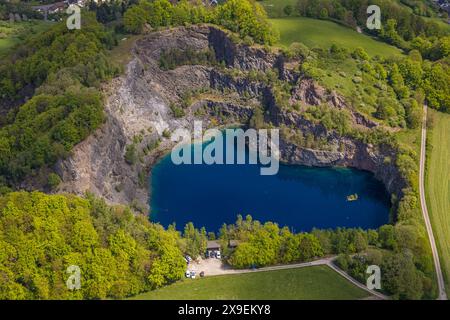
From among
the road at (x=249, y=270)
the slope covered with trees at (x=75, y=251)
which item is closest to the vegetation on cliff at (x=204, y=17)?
the slope covered with trees at (x=75, y=251)

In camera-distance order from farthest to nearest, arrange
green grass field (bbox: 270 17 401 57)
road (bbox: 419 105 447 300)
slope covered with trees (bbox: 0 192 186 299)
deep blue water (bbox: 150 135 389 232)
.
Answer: green grass field (bbox: 270 17 401 57) < deep blue water (bbox: 150 135 389 232) < road (bbox: 419 105 447 300) < slope covered with trees (bbox: 0 192 186 299)

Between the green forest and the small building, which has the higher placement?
the green forest

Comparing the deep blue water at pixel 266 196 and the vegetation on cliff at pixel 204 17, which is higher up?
the vegetation on cliff at pixel 204 17

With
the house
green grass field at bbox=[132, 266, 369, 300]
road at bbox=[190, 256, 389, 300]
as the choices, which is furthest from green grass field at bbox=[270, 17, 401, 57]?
green grass field at bbox=[132, 266, 369, 300]

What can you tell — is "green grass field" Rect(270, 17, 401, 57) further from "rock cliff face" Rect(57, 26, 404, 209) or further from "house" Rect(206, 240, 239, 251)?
"house" Rect(206, 240, 239, 251)

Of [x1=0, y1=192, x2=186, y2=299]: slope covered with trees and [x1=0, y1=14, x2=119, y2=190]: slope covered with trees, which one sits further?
[x1=0, y1=14, x2=119, y2=190]: slope covered with trees

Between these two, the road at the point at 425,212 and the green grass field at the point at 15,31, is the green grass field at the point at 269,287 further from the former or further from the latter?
the green grass field at the point at 15,31
